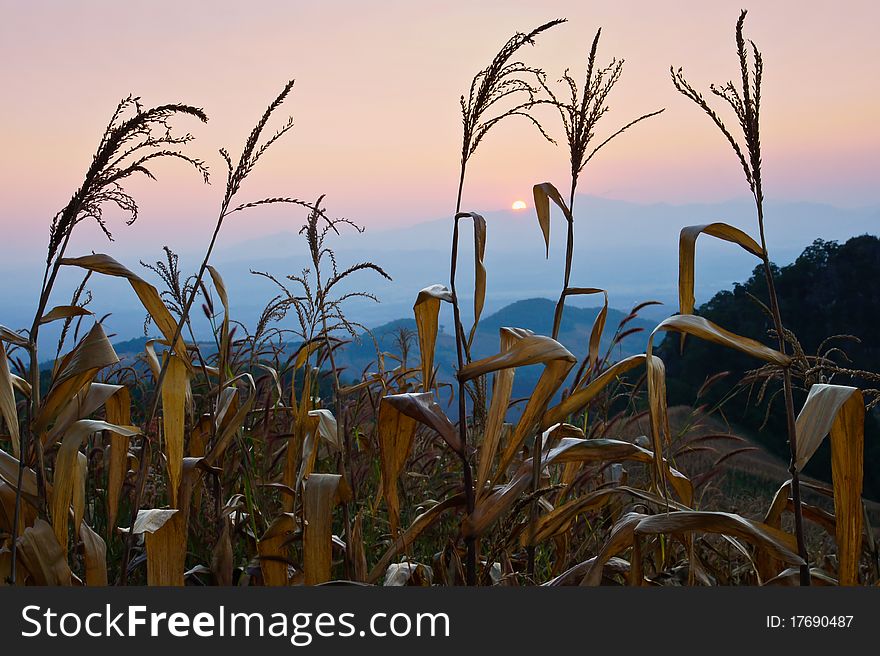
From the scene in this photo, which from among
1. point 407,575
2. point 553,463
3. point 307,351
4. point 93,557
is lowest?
point 407,575

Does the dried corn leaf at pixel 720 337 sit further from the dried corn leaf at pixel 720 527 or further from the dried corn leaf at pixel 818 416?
the dried corn leaf at pixel 720 527

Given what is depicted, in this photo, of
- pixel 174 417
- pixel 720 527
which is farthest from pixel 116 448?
pixel 720 527

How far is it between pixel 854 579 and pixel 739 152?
1.11 metres

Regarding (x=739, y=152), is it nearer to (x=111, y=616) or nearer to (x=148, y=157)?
(x=148, y=157)

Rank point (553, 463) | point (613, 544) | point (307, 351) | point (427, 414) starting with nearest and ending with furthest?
point (427, 414)
point (613, 544)
point (553, 463)
point (307, 351)

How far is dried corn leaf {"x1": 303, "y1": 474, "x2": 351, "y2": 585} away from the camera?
2.18 meters

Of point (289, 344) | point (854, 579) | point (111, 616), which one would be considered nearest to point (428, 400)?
point (111, 616)

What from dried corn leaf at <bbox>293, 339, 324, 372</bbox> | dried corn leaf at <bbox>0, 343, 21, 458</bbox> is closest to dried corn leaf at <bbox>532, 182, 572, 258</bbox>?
dried corn leaf at <bbox>293, 339, 324, 372</bbox>

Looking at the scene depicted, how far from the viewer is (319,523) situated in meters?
2.18

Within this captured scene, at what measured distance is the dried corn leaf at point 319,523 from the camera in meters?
2.18

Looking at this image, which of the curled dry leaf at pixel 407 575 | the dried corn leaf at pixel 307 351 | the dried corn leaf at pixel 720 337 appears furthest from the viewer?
the dried corn leaf at pixel 307 351

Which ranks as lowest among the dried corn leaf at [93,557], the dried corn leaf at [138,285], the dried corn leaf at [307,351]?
Answer: the dried corn leaf at [93,557]

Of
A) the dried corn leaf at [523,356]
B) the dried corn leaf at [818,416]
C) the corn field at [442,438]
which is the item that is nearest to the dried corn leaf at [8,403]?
the corn field at [442,438]

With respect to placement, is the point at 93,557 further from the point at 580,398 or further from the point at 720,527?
the point at 720,527
